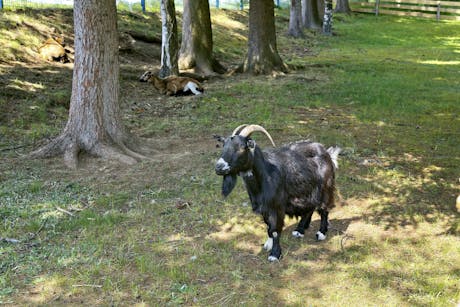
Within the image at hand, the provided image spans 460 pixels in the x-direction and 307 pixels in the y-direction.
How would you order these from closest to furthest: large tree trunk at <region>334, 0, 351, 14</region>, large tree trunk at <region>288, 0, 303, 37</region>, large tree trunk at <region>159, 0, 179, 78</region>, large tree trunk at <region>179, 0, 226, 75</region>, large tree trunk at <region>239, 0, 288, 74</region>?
1. large tree trunk at <region>159, 0, 179, 78</region>
2. large tree trunk at <region>239, 0, 288, 74</region>
3. large tree trunk at <region>179, 0, 226, 75</region>
4. large tree trunk at <region>288, 0, 303, 37</region>
5. large tree trunk at <region>334, 0, 351, 14</region>

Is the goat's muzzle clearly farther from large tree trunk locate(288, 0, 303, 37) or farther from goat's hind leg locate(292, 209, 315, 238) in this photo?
large tree trunk locate(288, 0, 303, 37)

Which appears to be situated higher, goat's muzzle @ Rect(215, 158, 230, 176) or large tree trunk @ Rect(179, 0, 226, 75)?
large tree trunk @ Rect(179, 0, 226, 75)

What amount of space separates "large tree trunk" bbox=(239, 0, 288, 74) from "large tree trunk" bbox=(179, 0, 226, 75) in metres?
1.23

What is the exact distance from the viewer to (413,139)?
31.5 feet

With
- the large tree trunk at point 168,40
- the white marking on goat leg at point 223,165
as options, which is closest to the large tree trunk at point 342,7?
the large tree trunk at point 168,40

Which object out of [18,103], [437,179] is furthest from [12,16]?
[437,179]

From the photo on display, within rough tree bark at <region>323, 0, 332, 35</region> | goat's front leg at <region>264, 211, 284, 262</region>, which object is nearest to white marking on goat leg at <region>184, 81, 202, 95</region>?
goat's front leg at <region>264, 211, 284, 262</region>

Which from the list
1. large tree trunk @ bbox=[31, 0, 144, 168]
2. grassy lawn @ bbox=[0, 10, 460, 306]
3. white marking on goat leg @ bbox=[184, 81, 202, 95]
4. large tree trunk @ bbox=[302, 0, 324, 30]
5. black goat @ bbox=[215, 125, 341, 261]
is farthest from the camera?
large tree trunk @ bbox=[302, 0, 324, 30]

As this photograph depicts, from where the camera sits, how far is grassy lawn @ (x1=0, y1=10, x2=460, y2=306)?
15.7 feet

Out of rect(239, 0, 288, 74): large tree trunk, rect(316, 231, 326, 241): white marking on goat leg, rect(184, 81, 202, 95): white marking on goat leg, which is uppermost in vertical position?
rect(239, 0, 288, 74): large tree trunk

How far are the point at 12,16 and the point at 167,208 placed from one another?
35.1 feet

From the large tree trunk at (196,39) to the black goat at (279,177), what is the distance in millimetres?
10743

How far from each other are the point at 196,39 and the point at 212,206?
415 inches

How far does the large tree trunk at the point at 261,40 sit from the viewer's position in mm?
15719
